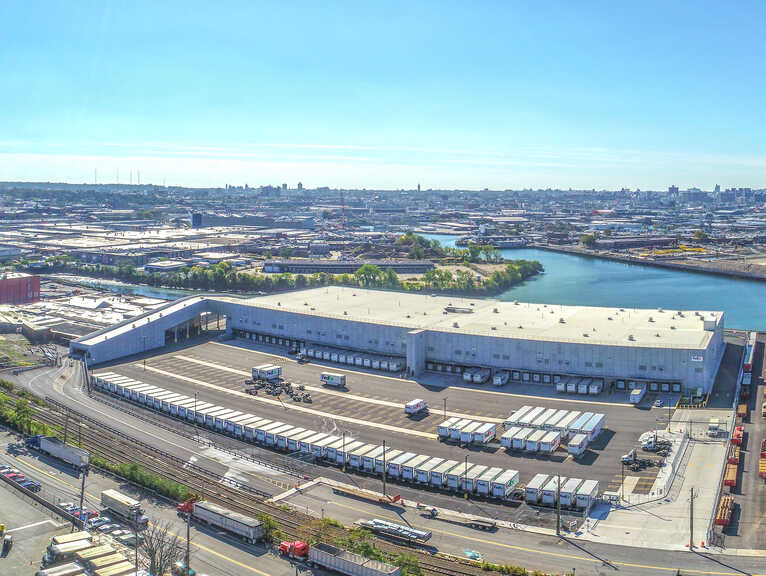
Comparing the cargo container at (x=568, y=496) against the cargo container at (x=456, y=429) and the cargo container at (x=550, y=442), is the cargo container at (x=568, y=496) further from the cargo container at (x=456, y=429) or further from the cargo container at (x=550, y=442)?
the cargo container at (x=456, y=429)

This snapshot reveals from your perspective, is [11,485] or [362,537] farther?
[11,485]

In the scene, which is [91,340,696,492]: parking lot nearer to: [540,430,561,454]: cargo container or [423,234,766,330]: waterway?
[540,430,561,454]: cargo container

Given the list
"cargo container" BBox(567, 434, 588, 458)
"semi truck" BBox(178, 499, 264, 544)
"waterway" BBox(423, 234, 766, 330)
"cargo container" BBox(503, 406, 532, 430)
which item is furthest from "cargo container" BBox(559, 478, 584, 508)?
"waterway" BBox(423, 234, 766, 330)

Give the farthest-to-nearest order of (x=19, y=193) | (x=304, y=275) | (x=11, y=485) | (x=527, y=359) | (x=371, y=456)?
(x=19, y=193)
(x=304, y=275)
(x=527, y=359)
(x=371, y=456)
(x=11, y=485)

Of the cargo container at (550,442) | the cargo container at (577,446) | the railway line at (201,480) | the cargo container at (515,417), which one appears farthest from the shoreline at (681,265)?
the railway line at (201,480)

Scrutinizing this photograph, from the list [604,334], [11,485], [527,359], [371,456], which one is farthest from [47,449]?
[604,334]

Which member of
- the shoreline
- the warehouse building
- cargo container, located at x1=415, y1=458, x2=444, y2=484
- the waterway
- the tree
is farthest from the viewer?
the shoreline

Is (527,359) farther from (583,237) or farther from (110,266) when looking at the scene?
(583,237)
